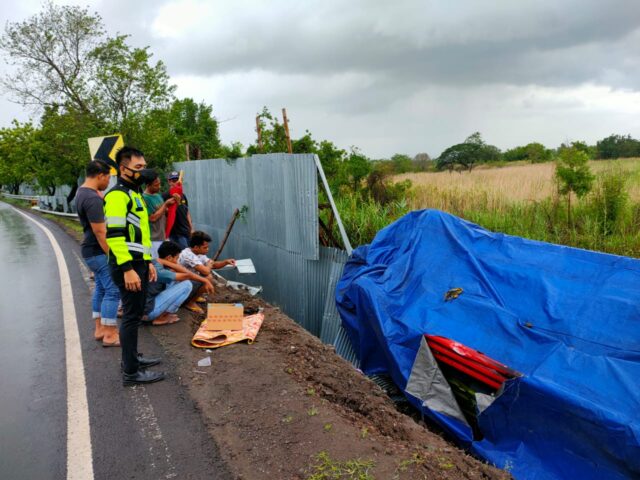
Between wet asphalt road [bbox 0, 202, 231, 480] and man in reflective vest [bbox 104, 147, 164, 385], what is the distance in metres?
0.25

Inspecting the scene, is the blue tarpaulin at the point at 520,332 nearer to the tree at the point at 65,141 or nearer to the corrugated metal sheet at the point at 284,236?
the corrugated metal sheet at the point at 284,236

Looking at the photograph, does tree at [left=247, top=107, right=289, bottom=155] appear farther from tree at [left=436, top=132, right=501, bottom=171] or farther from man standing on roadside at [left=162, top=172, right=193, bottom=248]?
tree at [left=436, top=132, right=501, bottom=171]

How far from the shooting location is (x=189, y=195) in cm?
1302

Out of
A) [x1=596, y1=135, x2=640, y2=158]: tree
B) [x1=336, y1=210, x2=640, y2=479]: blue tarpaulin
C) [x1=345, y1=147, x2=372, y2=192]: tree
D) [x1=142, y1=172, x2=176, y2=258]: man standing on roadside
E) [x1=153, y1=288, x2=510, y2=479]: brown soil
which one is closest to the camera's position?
[x1=153, y1=288, x2=510, y2=479]: brown soil

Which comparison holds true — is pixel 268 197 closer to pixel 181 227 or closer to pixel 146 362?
pixel 181 227

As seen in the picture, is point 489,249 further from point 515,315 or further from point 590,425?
point 590,425

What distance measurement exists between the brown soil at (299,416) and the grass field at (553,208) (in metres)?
3.47

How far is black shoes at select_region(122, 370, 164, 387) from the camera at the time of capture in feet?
13.6

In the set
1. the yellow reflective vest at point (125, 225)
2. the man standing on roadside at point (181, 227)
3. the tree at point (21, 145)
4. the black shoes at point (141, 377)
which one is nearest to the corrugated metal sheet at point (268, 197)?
the man standing on roadside at point (181, 227)

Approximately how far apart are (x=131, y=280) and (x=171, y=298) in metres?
1.75

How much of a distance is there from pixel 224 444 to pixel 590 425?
244 cm

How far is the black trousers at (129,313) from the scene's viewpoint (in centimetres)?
409

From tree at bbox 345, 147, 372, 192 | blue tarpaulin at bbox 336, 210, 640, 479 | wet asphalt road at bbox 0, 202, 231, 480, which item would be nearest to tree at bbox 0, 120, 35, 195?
tree at bbox 345, 147, 372, 192

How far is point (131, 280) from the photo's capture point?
3947 mm
